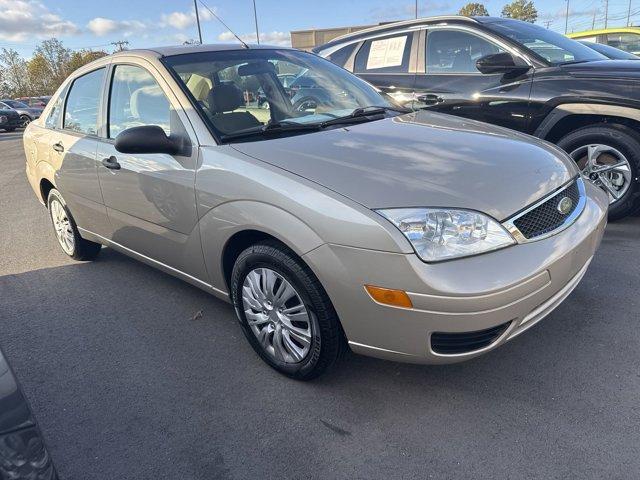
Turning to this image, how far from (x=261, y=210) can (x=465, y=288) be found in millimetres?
989

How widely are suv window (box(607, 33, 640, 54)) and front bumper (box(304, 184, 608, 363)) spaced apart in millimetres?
9246

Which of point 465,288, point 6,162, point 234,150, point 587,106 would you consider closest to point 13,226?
point 234,150

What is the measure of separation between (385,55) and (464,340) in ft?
Result: 13.8

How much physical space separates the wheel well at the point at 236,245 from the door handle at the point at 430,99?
3126 millimetres

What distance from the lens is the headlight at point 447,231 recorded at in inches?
80.3

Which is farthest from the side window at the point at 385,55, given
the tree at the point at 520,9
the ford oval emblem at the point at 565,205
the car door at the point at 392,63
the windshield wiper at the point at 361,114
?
the tree at the point at 520,9

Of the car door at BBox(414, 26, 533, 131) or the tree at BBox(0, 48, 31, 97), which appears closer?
the car door at BBox(414, 26, 533, 131)

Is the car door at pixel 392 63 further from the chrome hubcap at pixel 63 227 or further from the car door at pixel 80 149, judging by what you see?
the chrome hubcap at pixel 63 227

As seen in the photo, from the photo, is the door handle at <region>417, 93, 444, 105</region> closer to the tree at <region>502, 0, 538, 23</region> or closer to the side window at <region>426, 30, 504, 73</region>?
the side window at <region>426, 30, 504, 73</region>

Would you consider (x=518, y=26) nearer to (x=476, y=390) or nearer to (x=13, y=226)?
(x=476, y=390)

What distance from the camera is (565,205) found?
97.8 inches

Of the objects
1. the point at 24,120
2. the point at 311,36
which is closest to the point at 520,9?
the point at 311,36

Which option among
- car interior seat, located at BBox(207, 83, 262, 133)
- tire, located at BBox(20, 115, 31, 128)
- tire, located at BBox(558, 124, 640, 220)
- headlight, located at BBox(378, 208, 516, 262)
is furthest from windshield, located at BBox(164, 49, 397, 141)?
tire, located at BBox(20, 115, 31, 128)

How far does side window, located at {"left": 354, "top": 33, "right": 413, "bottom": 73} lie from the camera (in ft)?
17.6
